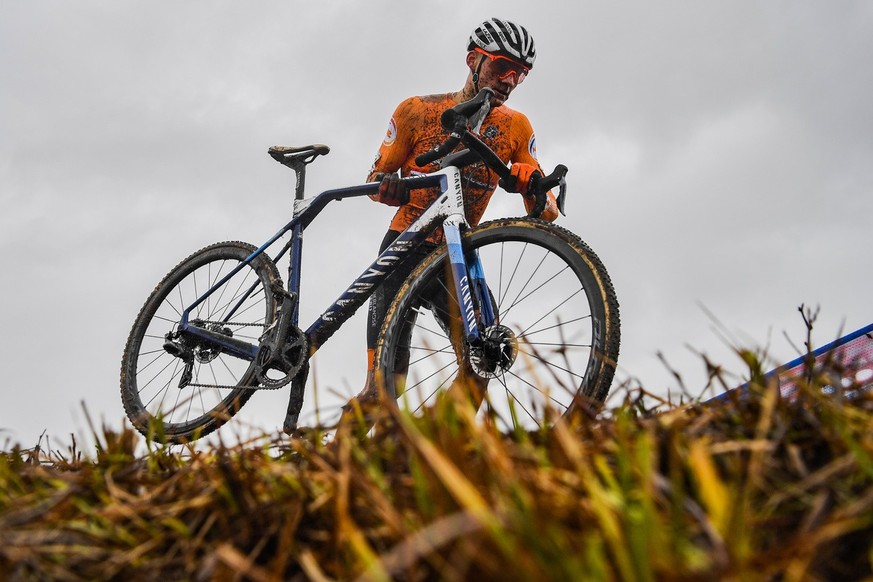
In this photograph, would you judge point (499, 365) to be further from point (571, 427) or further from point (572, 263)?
point (571, 427)

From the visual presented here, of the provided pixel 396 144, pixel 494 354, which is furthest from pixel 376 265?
pixel 494 354

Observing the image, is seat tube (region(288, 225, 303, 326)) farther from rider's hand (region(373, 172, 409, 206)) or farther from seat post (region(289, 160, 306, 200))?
rider's hand (region(373, 172, 409, 206))

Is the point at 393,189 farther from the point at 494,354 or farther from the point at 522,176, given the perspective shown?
the point at 494,354

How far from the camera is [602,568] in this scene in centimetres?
84

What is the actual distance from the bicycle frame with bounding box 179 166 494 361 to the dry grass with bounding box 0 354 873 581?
2.30 m

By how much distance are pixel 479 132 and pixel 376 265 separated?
112cm

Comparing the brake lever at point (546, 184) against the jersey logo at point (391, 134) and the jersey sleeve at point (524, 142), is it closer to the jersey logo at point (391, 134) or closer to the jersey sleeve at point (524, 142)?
the jersey sleeve at point (524, 142)

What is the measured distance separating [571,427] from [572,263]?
6.95 ft

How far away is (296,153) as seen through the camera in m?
5.62

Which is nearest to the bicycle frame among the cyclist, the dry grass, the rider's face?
the cyclist

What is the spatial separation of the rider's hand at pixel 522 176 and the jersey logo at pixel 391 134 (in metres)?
1.09

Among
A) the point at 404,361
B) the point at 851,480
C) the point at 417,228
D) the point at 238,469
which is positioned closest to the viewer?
the point at 851,480

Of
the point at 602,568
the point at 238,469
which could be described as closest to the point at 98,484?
the point at 238,469

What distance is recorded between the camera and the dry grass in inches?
34.7
